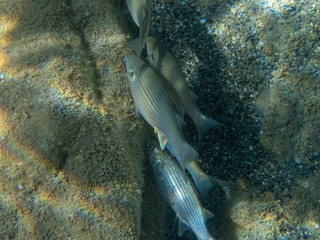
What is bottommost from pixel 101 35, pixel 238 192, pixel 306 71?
→ pixel 238 192

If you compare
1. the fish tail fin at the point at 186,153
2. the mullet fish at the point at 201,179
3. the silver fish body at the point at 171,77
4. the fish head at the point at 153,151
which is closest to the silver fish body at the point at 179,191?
the fish head at the point at 153,151

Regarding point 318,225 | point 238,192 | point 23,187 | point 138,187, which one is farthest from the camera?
point 238,192

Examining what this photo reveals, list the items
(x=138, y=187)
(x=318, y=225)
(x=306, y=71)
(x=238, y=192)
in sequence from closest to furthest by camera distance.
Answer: (x=138, y=187) → (x=306, y=71) → (x=318, y=225) → (x=238, y=192)

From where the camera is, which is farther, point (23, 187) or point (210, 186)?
point (210, 186)

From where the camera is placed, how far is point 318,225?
2.48 meters

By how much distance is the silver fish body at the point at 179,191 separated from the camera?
7.82 ft

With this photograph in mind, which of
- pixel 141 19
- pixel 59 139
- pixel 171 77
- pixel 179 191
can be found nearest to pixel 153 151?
pixel 179 191

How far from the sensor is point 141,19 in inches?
74.8

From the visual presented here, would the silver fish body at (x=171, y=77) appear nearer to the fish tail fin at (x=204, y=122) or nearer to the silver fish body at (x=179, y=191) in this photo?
the fish tail fin at (x=204, y=122)

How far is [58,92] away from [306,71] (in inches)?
96.8

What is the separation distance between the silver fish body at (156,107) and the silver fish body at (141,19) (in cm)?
18

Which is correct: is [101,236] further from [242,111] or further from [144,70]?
[242,111]

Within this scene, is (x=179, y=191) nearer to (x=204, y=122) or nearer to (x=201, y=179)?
(x=201, y=179)

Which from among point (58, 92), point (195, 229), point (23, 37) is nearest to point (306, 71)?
point (195, 229)
